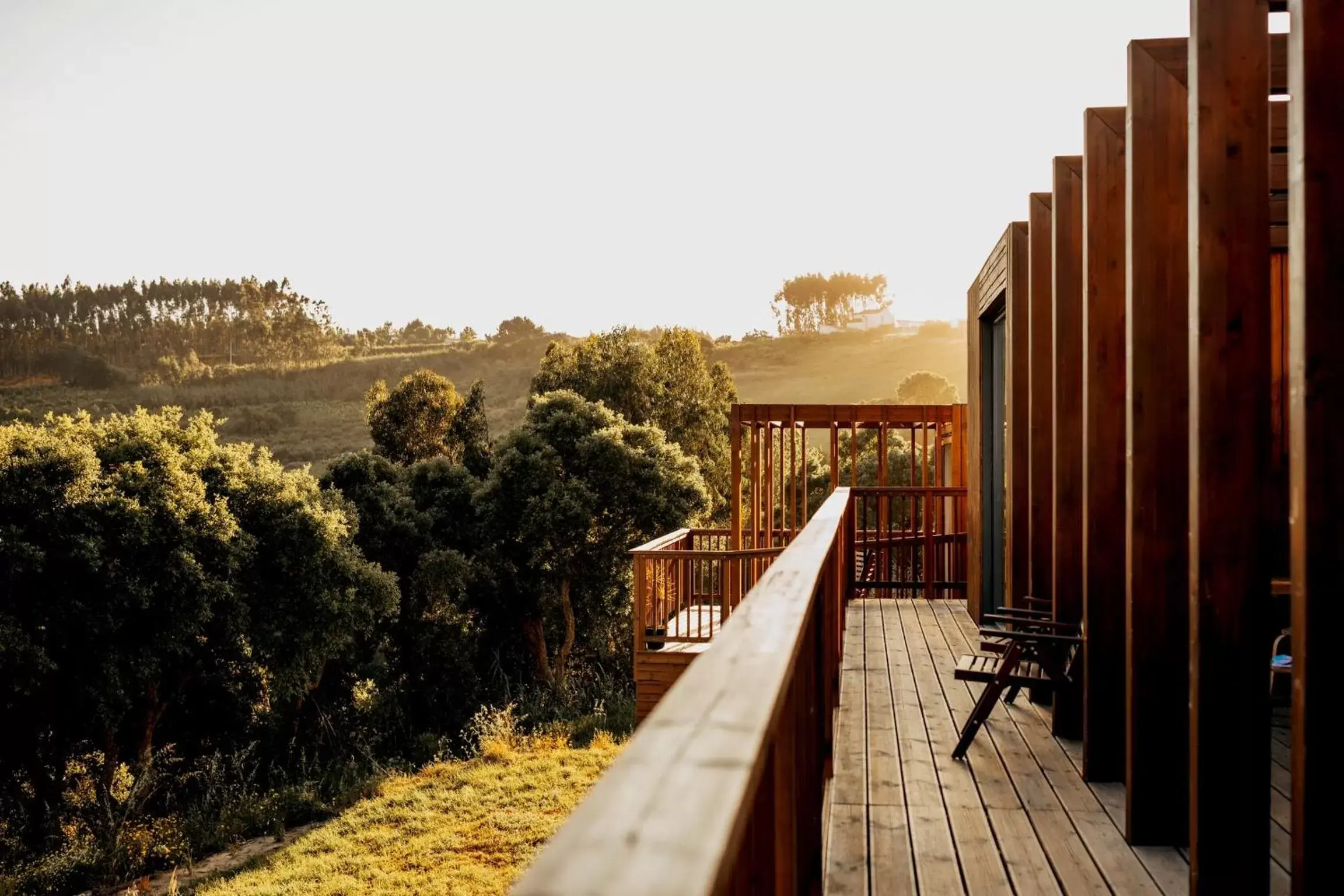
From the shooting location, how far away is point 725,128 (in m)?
47.4

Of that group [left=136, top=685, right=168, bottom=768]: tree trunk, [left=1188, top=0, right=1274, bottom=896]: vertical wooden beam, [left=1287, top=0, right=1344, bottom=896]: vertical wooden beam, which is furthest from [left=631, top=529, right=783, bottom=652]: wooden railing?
[left=136, top=685, right=168, bottom=768]: tree trunk

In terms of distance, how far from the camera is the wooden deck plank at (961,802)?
8.83ft

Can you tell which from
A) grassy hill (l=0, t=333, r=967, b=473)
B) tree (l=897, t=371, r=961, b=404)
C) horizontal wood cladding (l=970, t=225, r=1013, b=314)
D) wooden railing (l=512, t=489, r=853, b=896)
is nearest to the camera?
wooden railing (l=512, t=489, r=853, b=896)

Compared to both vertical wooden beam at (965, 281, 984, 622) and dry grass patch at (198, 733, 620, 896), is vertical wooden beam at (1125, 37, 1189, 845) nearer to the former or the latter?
vertical wooden beam at (965, 281, 984, 622)

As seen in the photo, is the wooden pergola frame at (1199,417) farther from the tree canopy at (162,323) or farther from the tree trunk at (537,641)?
the tree canopy at (162,323)

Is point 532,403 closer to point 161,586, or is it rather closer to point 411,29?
point 161,586

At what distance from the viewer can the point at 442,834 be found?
31.5ft

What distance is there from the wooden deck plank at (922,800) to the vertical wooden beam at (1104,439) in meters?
0.62

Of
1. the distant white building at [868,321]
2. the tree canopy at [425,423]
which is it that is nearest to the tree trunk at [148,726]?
the tree canopy at [425,423]

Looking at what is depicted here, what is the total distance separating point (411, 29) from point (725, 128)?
2325cm

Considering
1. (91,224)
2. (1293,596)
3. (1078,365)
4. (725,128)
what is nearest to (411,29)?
(725,128)

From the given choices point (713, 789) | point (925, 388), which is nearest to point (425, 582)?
point (713, 789)

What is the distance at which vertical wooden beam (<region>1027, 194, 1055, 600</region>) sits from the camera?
4551mm

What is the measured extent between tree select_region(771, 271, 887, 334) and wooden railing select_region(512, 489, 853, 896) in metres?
61.9
